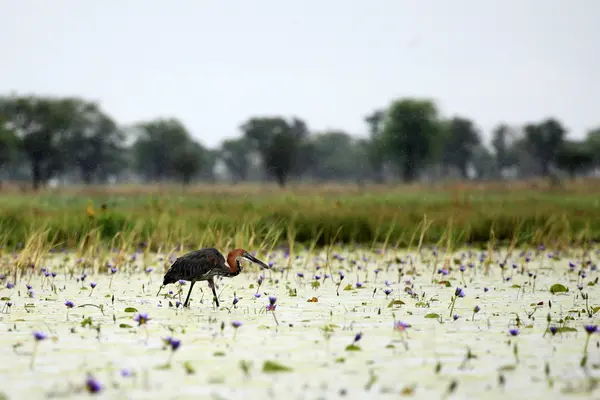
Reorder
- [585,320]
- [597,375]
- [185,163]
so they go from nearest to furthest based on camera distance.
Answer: [597,375] → [585,320] → [185,163]

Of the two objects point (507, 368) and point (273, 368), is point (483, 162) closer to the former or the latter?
point (507, 368)

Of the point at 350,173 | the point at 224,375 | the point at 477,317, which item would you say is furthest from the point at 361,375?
the point at 350,173

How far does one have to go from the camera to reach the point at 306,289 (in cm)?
1041

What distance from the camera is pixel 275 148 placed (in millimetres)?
77188

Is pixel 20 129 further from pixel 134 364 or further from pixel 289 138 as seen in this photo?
pixel 134 364

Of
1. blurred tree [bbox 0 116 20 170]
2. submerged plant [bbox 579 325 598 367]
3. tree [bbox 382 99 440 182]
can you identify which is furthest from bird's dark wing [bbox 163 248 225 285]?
tree [bbox 382 99 440 182]

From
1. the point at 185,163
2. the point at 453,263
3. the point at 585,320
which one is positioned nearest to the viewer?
the point at 585,320

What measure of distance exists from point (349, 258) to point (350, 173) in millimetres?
128981

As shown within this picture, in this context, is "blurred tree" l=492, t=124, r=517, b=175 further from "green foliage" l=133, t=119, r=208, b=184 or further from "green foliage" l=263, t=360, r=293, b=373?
"green foliage" l=263, t=360, r=293, b=373

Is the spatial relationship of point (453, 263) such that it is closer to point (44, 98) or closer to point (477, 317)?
point (477, 317)

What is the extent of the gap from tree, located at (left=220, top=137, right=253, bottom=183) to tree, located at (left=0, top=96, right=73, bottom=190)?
217 ft

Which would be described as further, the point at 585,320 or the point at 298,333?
the point at 585,320

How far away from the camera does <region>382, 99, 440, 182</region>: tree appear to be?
267 ft

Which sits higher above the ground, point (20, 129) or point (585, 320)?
point (20, 129)
